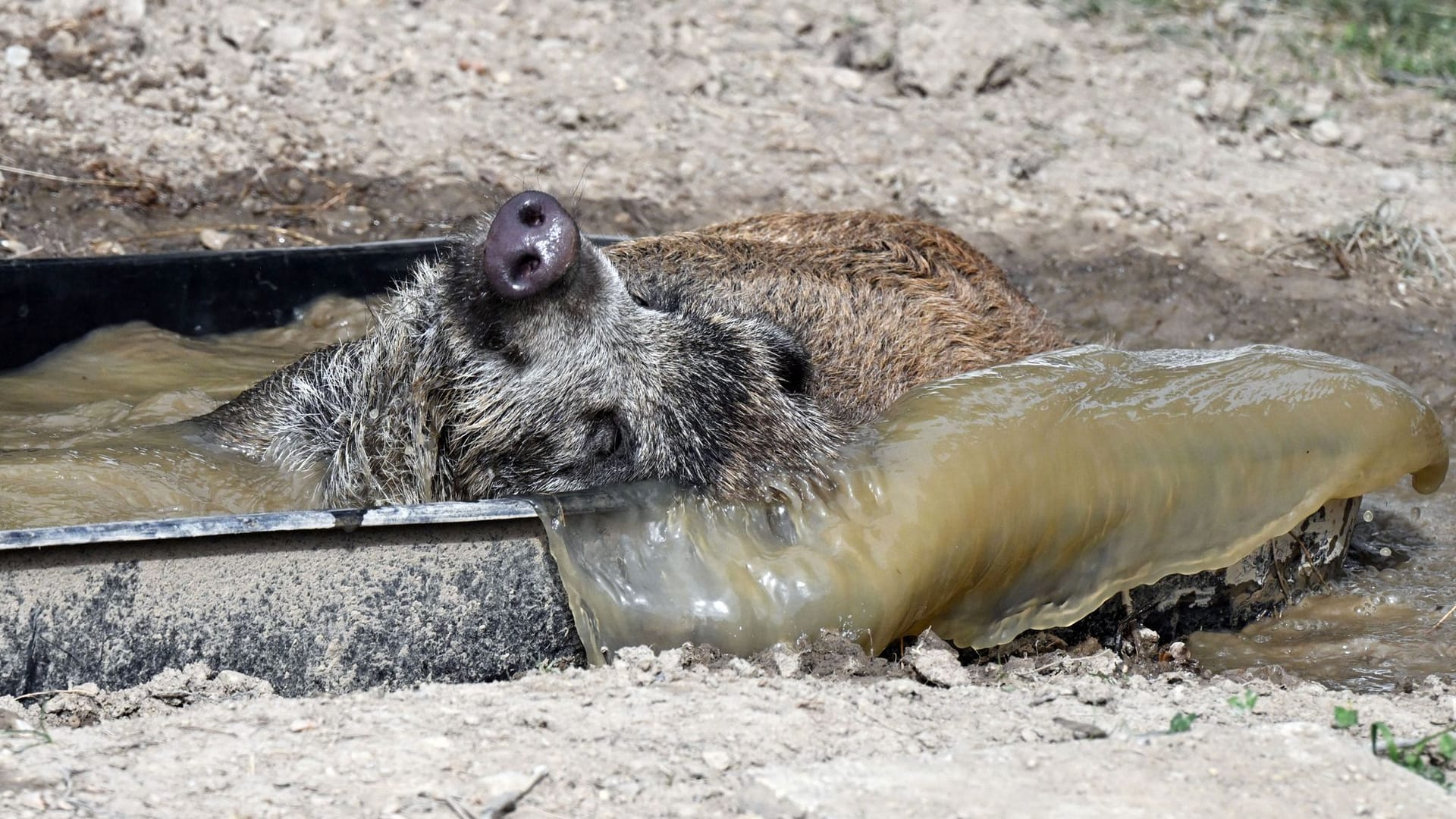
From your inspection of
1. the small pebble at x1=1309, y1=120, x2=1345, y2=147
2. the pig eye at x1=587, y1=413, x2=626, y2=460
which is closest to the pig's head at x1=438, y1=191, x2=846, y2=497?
the pig eye at x1=587, y1=413, x2=626, y2=460

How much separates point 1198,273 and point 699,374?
3459 millimetres

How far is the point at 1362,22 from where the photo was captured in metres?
8.94

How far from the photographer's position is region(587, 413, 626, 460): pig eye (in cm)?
368

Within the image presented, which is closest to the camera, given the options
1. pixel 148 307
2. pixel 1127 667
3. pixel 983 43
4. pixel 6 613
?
pixel 6 613

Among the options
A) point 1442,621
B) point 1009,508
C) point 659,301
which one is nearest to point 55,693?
point 659,301

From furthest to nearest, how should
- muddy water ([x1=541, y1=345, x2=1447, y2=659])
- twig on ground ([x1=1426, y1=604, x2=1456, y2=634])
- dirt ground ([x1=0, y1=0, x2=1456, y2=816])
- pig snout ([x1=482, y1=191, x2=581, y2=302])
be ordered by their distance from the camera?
1. twig on ground ([x1=1426, y1=604, x2=1456, y2=634])
2. muddy water ([x1=541, y1=345, x2=1447, y2=659])
3. pig snout ([x1=482, y1=191, x2=581, y2=302])
4. dirt ground ([x1=0, y1=0, x2=1456, y2=816])

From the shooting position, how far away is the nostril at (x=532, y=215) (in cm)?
321

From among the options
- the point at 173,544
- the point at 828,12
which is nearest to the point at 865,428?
the point at 173,544

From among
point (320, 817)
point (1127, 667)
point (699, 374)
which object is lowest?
point (1127, 667)

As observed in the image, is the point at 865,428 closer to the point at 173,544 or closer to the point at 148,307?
the point at 173,544

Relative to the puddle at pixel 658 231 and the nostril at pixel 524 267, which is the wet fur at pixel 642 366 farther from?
the puddle at pixel 658 231

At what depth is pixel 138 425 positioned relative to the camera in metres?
4.73

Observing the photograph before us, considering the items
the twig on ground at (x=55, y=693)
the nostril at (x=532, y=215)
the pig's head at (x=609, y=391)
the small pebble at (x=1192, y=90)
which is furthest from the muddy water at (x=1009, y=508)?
the small pebble at (x=1192, y=90)

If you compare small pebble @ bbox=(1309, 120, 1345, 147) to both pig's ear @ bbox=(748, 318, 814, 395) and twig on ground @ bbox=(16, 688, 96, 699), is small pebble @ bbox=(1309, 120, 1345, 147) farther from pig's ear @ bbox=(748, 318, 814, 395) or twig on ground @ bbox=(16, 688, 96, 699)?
twig on ground @ bbox=(16, 688, 96, 699)
